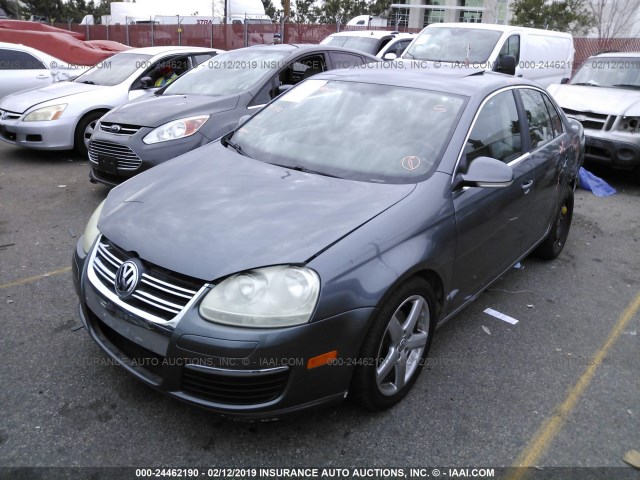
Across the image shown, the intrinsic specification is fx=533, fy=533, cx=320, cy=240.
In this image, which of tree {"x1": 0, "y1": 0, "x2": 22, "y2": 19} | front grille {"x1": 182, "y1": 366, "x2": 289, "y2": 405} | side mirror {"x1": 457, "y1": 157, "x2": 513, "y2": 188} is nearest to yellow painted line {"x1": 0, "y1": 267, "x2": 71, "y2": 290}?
front grille {"x1": 182, "y1": 366, "x2": 289, "y2": 405}

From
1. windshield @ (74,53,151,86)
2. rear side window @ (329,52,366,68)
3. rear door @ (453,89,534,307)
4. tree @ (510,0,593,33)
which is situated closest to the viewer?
rear door @ (453,89,534,307)

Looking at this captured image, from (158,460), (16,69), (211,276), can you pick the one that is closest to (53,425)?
(158,460)

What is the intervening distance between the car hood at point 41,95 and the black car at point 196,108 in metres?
1.68

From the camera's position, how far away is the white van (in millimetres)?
9195

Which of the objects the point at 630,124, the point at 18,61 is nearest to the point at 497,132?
the point at 630,124

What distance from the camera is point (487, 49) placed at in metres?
9.36

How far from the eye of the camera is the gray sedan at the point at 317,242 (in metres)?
2.18

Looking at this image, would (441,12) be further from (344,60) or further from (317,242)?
(317,242)

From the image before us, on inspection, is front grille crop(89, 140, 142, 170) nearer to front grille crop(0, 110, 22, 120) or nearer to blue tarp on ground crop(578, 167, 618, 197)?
front grille crop(0, 110, 22, 120)

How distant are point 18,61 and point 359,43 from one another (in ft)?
24.0

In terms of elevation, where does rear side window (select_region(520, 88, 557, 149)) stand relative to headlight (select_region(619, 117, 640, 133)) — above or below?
above

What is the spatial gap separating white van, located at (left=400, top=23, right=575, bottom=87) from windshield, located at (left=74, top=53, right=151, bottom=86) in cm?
450

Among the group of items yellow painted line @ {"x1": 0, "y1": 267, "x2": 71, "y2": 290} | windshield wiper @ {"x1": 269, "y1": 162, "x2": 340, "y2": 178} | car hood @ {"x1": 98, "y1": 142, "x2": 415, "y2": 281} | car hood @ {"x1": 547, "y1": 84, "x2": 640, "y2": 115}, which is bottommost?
yellow painted line @ {"x1": 0, "y1": 267, "x2": 71, "y2": 290}

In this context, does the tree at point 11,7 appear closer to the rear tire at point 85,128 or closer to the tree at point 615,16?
the tree at point 615,16
